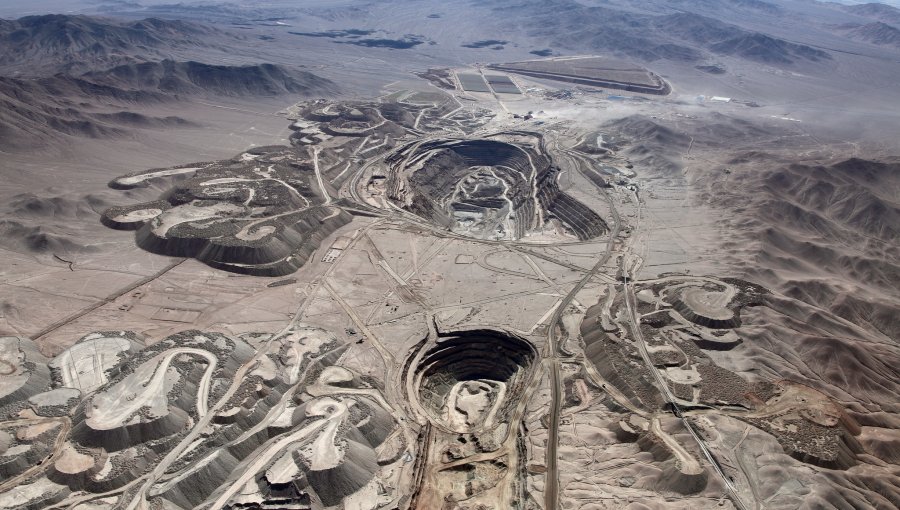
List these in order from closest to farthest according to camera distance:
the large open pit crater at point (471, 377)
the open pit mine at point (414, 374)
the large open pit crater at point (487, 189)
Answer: the open pit mine at point (414, 374)
the large open pit crater at point (471, 377)
the large open pit crater at point (487, 189)

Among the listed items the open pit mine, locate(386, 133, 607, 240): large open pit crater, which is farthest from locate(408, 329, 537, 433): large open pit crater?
locate(386, 133, 607, 240): large open pit crater

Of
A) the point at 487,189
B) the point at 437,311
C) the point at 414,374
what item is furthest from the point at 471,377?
the point at 487,189

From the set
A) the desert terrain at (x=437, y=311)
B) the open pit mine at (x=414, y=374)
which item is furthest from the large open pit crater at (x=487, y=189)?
the open pit mine at (x=414, y=374)

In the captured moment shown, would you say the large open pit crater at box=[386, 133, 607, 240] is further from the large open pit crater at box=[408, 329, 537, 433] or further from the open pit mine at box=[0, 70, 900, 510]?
the large open pit crater at box=[408, 329, 537, 433]

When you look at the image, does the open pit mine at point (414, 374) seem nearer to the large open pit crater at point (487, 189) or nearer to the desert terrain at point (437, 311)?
the desert terrain at point (437, 311)

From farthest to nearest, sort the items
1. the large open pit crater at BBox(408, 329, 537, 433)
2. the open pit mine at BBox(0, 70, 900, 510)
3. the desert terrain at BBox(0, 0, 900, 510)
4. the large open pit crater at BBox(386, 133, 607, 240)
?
1. the large open pit crater at BBox(386, 133, 607, 240)
2. the large open pit crater at BBox(408, 329, 537, 433)
3. the desert terrain at BBox(0, 0, 900, 510)
4. the open pit mine at BBox(0, 70, 900, 510)

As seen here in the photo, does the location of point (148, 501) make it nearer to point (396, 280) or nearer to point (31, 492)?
point (31, 492)
